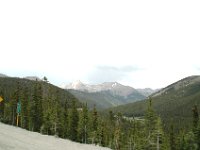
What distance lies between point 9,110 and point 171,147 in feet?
213

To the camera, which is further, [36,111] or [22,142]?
[36,111]

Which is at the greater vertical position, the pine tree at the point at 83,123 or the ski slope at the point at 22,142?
the ski slope at the point at 22,142

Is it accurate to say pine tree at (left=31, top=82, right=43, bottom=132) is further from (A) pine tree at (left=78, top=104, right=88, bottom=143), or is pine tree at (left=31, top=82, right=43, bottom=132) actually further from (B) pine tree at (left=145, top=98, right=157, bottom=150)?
(B) pine tree at (left=145, top=98, right=157, bottom=150)

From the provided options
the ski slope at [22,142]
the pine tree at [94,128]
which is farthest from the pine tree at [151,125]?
the ski slope at [22,142]

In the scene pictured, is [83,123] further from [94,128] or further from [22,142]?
[22,142]

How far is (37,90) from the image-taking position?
122m

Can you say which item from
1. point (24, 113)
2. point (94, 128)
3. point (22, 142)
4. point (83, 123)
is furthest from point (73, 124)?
point (22, 142)

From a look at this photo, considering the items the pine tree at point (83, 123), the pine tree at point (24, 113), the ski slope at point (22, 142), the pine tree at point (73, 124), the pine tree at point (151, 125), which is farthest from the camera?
the pine tree at point (24, 113)

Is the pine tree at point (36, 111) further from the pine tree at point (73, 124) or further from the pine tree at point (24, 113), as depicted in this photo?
the pine tree at point (73, 124)

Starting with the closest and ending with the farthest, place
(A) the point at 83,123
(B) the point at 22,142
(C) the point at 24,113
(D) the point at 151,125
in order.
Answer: (B) the point at 22,142 → (D) the point at 151,125 → (A) the point at 83,123 → (C) the point at 24,113

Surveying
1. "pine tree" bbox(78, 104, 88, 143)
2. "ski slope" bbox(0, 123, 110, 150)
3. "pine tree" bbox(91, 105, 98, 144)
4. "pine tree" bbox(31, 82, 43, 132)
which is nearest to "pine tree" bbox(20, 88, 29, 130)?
"pine tree" bbox(31, 82, 43, 132)

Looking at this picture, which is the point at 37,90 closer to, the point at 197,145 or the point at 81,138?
the point at 81,138

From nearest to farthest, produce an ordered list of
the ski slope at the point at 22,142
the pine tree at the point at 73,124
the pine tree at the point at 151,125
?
the ski slope at the point at 22,142 → the pine tree at the point at 151,125 → the pine tree at the point at 73,124

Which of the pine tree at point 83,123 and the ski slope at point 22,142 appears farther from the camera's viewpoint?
the pine tree at point 83,123
